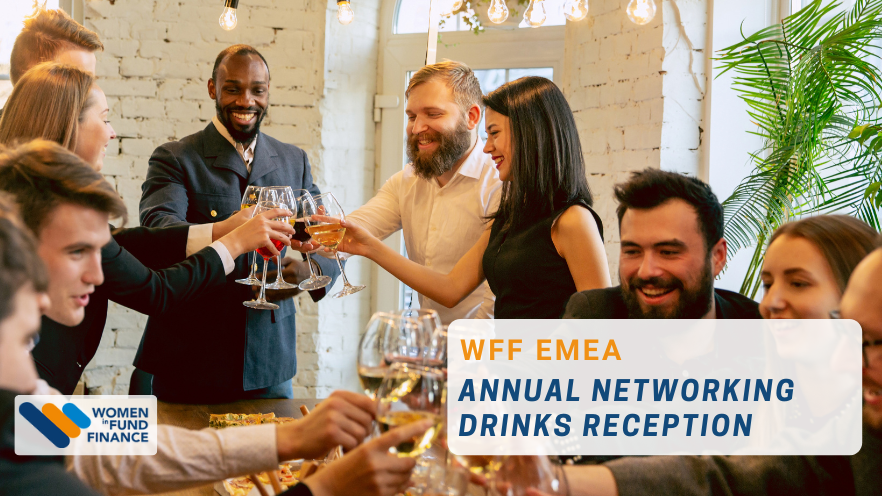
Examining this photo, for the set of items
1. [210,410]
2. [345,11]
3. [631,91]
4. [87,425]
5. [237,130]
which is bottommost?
[210,410]

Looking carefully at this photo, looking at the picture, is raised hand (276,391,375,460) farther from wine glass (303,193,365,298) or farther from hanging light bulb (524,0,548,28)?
hanging light bulb (524,0,548,28)

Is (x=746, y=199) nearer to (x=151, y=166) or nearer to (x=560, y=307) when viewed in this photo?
(x=560, y=307)

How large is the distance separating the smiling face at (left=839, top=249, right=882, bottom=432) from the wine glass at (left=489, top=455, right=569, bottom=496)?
45 cm

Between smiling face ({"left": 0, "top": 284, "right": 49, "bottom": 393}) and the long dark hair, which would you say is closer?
smiling face ({"left": 0, "top": 284, "right": 49, "bottom": 393})

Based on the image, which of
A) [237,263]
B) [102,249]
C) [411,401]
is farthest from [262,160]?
[411,401]

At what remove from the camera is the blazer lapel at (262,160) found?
2.61m

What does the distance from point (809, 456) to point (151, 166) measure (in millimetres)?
2192

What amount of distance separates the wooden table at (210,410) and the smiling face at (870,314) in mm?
1262

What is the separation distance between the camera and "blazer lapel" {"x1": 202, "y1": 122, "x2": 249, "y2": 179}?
260 cm

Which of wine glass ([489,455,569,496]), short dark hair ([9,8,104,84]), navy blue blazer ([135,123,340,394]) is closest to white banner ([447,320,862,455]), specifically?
wine glass ([489,455,569,496])

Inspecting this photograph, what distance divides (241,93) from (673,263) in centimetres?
168

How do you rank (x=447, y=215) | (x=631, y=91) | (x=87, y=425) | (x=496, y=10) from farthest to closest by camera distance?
(x=631, y=91), (x=447, y=215), (x=496, y=10), (x=87, y=425)

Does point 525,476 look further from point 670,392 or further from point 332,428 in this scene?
point 670,392

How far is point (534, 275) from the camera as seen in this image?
1883mm
